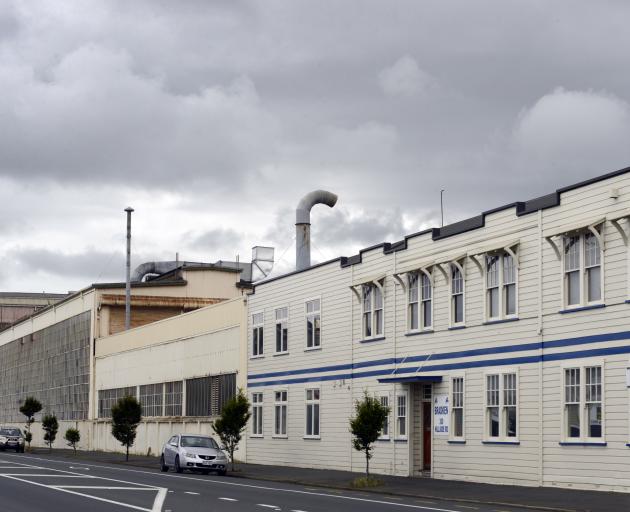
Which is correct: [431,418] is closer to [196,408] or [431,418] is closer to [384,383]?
[384,383]

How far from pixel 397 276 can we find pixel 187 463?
960cm

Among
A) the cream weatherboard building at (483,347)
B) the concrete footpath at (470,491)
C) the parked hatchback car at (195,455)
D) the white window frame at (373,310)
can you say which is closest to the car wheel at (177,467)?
the parked hatchback car at (195,455)

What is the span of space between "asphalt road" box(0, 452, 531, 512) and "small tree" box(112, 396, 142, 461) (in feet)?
72.2

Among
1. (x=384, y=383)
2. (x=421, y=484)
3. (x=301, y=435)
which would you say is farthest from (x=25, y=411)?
(x=421, y=484)

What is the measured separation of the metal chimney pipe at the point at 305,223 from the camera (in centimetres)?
5266

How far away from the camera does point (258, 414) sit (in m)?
50.5

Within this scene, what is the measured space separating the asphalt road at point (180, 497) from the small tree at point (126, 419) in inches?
867

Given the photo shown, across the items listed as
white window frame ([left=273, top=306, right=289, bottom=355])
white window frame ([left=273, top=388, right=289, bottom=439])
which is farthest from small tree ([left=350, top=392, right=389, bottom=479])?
white window frame ([left=273, top=306, right=289, bottom=355])

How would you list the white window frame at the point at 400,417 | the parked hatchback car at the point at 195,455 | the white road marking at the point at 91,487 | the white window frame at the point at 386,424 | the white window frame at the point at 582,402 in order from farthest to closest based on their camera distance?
1. the parked hatchback car at the point at 195,455
2. the white window frame at the point at 386,424
3. the white window frame at the point at 400,417
4. the white window frame at the point at 582,402
5. the white road marking at the point at 91,487

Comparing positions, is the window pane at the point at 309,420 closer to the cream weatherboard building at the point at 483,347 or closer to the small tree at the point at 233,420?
the cream weatherboard building at the point at 483,347

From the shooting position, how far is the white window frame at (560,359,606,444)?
28734 millimetres

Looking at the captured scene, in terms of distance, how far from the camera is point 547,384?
102ft

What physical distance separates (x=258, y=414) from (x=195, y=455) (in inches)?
398

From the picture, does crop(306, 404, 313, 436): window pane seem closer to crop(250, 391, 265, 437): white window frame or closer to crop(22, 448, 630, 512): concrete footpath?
crop(22, 448, 630, 512): concrete footpath
